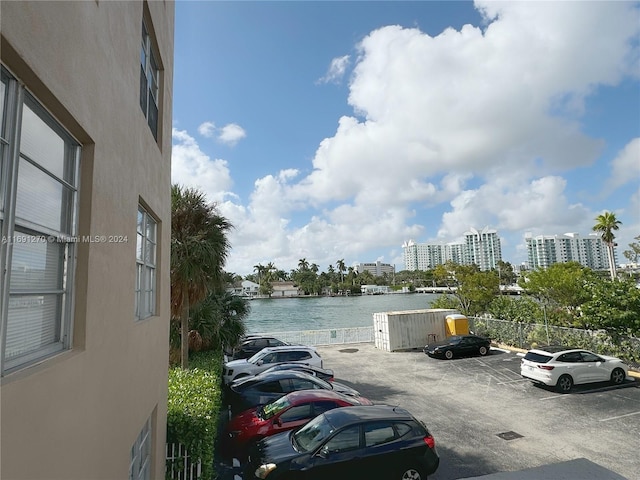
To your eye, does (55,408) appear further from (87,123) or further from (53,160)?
(87,123)

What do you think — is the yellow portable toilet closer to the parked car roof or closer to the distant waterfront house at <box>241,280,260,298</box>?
the parked car roof

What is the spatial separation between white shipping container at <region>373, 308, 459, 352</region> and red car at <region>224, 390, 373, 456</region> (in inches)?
527

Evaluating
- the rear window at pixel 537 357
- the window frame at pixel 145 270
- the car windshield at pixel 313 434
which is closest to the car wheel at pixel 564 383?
the rear window at pixel 537 357

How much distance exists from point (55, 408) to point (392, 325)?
21.3 m

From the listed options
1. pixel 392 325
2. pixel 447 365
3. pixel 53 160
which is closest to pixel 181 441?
pixel 53 160

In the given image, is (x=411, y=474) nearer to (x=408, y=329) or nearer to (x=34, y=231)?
(x=34, y=231)

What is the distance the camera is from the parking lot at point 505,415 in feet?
27.0

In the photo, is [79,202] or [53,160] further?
[79,202]

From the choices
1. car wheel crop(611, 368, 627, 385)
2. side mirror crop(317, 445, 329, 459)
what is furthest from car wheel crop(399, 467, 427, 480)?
car wheel crop(611, 368, 627, 385)

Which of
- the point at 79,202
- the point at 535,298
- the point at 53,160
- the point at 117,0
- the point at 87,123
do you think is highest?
the point at 117,0

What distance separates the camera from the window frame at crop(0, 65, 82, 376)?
6.30ft

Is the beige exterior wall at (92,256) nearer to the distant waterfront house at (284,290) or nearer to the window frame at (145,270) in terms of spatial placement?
the window frame at (145,270)

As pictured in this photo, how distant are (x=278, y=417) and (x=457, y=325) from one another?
55.5 feet

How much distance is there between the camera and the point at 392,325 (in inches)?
875
